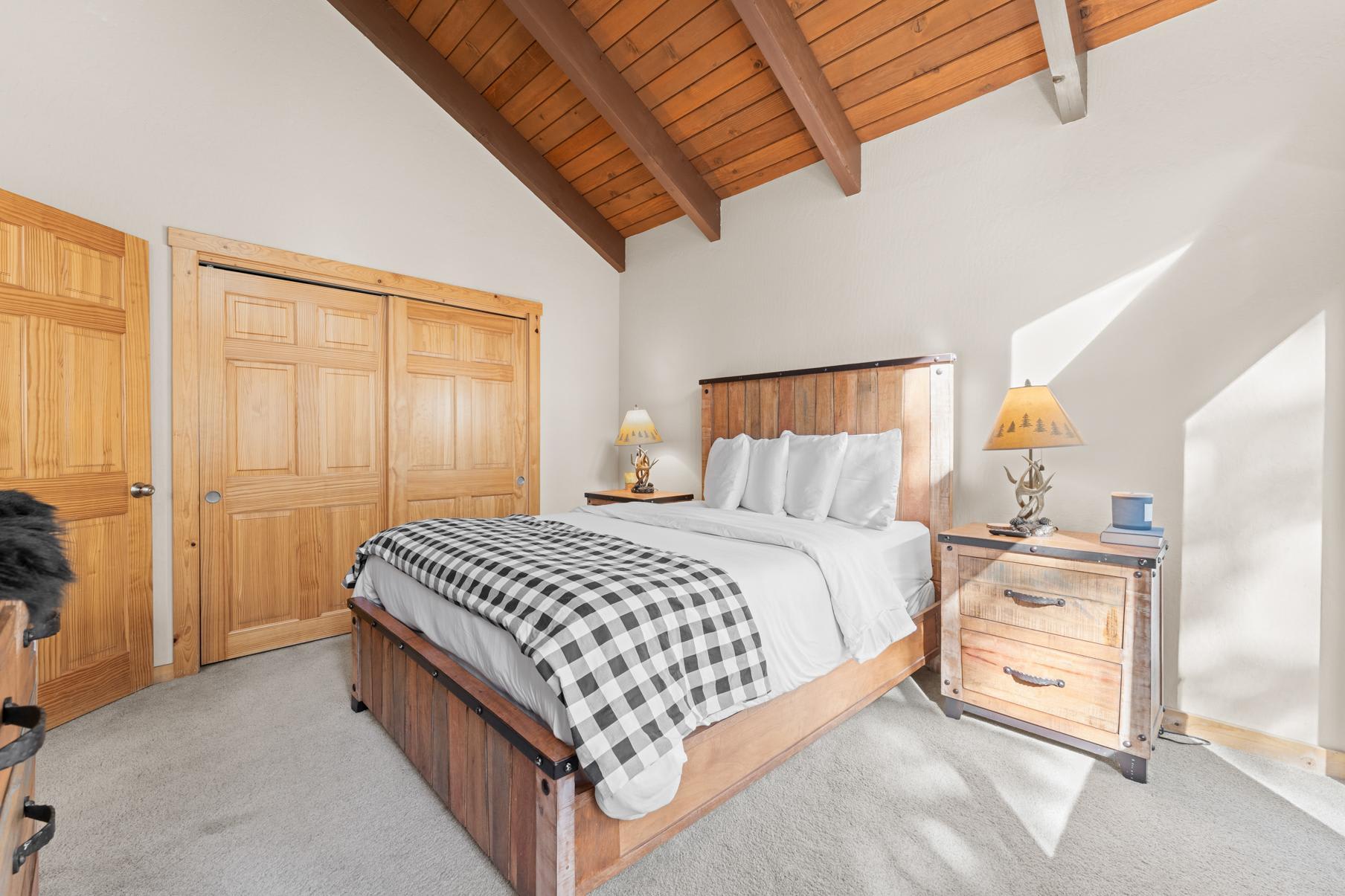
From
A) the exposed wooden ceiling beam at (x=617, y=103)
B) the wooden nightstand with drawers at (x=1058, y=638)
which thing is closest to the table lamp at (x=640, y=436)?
the exposed wooden ceiling beam at (x=617, y=103)

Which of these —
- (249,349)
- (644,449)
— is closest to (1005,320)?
(644,449)

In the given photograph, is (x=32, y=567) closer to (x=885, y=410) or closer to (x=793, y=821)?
(x=793, y=821)

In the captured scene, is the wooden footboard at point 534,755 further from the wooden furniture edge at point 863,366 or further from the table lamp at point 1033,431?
the wooden furniture edge at point 863,366

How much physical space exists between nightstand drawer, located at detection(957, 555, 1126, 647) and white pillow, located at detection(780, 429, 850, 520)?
65 centimetres

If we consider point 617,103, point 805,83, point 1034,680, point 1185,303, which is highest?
point 617,103

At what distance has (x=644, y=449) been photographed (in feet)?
14.8

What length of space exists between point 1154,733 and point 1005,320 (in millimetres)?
1732

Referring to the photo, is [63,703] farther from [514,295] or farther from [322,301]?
[514,295]

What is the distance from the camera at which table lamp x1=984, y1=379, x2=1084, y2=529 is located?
2.17 meters

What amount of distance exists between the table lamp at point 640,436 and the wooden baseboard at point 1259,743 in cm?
287

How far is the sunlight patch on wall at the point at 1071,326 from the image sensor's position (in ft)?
7.74

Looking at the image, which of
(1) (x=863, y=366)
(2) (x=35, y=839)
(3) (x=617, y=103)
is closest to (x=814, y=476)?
(1) (x=863, y=366)

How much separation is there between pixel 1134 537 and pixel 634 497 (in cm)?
262

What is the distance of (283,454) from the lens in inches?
125
